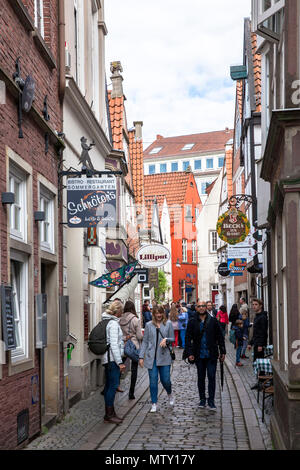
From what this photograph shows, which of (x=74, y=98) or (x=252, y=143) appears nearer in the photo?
(x=74, y=98)

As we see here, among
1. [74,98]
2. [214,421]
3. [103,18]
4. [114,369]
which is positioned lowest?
[214,421]

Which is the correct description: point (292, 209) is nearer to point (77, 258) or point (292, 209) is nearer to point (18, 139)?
point (18, 139)

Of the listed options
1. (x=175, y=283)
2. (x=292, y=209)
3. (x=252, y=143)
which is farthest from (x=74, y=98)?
(x=175, y=283)

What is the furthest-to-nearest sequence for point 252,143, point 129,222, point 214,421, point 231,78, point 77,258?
point 129,222, point 231,78, point 252,143, point 77,258, point 214,421

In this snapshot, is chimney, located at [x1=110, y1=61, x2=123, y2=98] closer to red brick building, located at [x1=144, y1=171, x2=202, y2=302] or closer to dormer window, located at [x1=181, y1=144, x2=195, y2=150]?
red brick building, located at [x1=144, y1=171, x2=202, y2=302]

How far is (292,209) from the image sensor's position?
708cm

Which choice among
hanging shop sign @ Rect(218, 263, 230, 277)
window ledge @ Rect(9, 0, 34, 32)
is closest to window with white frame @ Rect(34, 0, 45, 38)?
window ledge @ Rect(9, 0, 34, 32)

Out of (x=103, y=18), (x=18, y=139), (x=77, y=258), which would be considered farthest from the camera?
(x=103, y=18)

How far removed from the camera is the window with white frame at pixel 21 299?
9086 mm

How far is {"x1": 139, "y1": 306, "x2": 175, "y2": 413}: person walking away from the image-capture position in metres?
11.9

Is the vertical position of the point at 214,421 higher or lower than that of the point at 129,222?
lower

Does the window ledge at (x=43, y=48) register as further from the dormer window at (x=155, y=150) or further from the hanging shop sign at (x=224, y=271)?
the dormer window at (x=155, y=150)

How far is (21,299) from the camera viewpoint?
9266 millimetres
